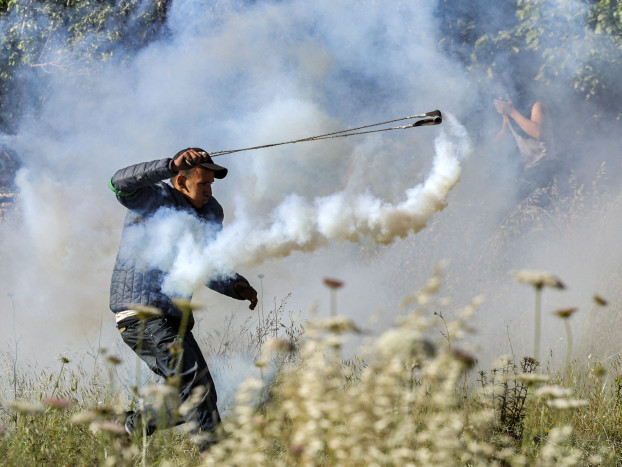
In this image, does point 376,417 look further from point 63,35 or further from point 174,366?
point 63,35

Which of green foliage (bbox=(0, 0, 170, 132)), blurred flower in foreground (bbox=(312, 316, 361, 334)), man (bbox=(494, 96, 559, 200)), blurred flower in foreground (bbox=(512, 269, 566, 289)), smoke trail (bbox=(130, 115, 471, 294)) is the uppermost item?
green foliage (bbox=(0, 0, 170, 132))

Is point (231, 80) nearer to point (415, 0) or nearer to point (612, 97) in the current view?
point (415, 0)

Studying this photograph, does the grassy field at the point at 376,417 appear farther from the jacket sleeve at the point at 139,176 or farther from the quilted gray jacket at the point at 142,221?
the jacket sleeve at the point at 139,176

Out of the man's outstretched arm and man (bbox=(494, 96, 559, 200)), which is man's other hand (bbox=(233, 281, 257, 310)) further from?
man (bbox=(494, 96, 559, 200))

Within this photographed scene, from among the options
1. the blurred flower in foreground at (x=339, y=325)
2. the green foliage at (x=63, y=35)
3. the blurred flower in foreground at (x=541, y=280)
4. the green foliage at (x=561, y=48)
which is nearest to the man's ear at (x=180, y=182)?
the blurred flower in foreground at (x=339, y=325)

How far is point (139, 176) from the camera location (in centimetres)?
348

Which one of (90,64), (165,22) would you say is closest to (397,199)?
(165,22)

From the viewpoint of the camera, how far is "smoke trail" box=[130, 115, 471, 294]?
3.72 m

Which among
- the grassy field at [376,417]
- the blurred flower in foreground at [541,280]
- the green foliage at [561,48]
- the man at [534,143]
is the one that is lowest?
the grassy field at [376,417]

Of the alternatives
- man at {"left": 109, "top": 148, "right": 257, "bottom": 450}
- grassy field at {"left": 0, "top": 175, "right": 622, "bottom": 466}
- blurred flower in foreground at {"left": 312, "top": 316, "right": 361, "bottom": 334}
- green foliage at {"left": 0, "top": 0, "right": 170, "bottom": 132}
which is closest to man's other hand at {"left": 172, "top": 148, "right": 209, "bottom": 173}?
man at {"left": 109, "top": 148, "right": 257, "bottom": 450}

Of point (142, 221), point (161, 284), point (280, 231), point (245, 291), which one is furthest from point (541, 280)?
point (280, 231)

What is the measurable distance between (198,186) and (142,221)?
349 millimetres

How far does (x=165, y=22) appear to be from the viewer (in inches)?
299

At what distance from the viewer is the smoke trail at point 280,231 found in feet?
12.2
